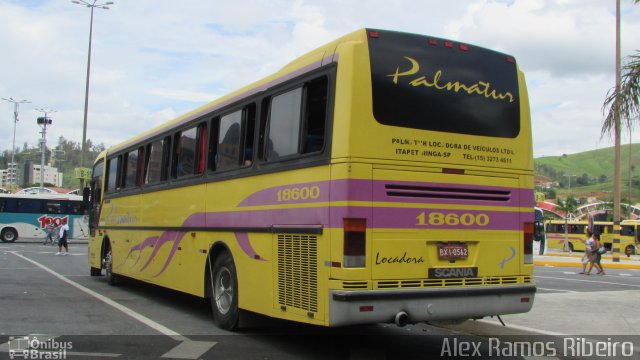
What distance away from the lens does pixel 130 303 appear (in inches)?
448

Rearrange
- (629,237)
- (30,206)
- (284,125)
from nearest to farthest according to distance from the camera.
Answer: (284,125) → (30,206) → (629,237)

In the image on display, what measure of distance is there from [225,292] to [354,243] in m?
3.22

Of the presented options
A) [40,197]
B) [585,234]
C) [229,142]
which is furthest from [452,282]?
[585,234]

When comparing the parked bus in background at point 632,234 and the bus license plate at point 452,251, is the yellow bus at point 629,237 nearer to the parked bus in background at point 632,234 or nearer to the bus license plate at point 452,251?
the parked bus in background at point 632,234

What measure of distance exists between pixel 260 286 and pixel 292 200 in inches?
51.2

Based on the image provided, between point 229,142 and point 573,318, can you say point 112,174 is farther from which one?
point 573,318

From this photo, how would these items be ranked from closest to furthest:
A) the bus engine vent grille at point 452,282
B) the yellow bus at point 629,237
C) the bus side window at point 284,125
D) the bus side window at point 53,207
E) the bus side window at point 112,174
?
the bus engine vent grille at point 452,282 → the bus side window at point 284,125 → the bus side window at point 112,174 → the bus side window at point 53,207 → the yellow bus at point 629,237

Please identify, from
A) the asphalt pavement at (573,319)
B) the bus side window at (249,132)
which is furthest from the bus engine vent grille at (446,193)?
the bus side window at (249,132)

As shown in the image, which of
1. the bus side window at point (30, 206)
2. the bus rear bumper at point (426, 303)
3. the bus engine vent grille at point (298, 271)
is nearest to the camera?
the bus rear bumper at point (426, 303)

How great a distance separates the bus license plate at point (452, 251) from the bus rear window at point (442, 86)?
1.26 meters

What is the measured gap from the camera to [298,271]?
21.7ft

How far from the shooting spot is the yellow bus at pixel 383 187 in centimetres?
614

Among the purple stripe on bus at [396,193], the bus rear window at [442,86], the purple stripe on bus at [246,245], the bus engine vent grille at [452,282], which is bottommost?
the bus engine vent grille at [452,282]

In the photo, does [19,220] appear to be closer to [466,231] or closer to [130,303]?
[130,303]
